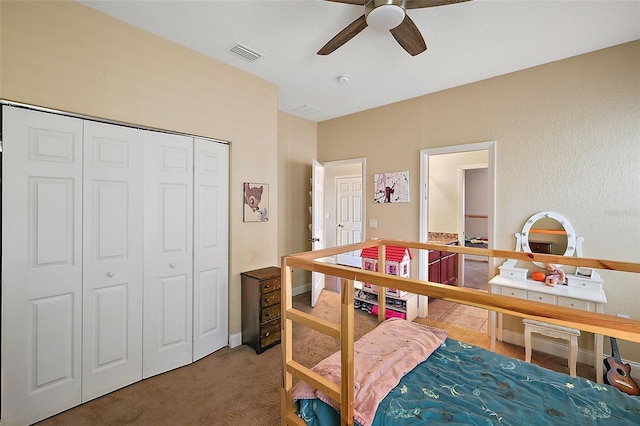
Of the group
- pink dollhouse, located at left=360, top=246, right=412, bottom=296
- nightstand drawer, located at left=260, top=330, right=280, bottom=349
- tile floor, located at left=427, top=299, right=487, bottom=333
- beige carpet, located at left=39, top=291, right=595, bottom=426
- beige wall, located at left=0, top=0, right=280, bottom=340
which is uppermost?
beige wall, located at left=0, top=0, right=280, bottom=340

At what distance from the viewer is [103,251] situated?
6.73ft

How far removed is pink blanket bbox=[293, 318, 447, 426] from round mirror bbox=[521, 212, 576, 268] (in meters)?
1.62

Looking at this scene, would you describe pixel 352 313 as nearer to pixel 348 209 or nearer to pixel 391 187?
pixel 391 187

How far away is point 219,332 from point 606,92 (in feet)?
13.9

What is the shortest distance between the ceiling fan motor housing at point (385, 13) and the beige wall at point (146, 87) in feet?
5.38

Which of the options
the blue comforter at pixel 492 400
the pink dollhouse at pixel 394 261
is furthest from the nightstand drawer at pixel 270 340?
the blue comforter at pixel 492 400

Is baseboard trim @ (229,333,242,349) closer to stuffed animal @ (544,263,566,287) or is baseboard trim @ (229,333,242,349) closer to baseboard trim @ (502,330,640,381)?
baseboard trim @ (502,330,640,381)

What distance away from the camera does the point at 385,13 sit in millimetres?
1646

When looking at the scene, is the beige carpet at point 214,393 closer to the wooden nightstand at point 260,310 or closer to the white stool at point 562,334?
the wooden nightstand at point 260,310

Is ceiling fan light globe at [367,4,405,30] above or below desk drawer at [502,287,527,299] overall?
above

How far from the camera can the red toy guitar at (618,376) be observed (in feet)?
6.57

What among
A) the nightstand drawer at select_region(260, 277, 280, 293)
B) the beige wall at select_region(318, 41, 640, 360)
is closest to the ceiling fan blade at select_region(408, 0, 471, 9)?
the beige wall at select_region(318, 41, 640, 360)

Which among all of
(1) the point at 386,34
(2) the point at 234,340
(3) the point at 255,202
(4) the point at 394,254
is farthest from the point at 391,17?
(2) the point at 234,340

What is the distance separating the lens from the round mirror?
8.46 feet
